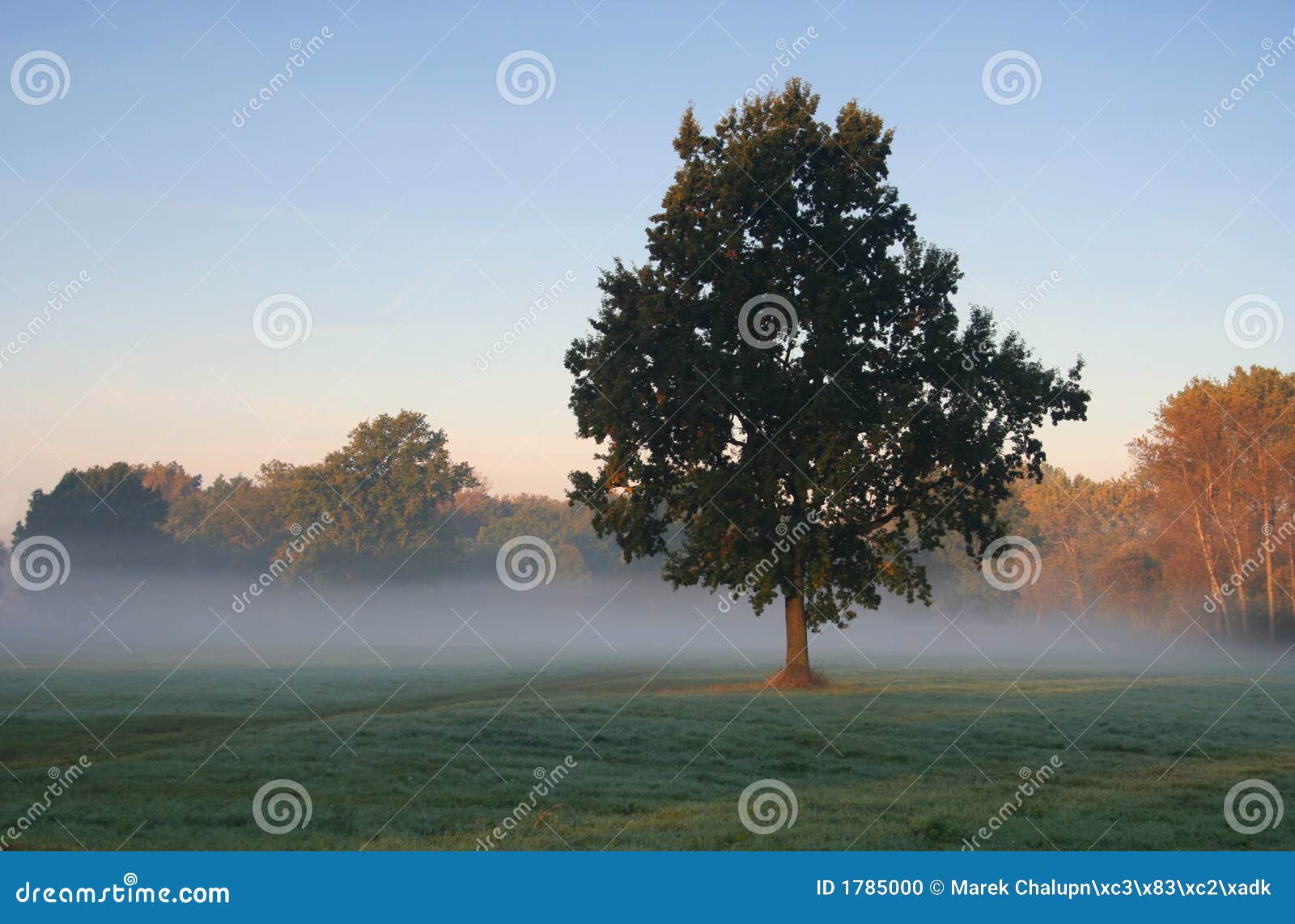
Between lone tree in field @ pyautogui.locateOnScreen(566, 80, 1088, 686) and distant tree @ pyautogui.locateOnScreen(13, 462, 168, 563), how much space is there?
92.5m

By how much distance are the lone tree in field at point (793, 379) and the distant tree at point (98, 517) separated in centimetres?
9246

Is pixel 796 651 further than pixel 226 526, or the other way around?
pixel 226 526

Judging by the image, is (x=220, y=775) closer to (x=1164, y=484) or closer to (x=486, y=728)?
(x=486, y=728)

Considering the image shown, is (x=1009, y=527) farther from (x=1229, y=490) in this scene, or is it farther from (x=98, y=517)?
(x=98, y=517)

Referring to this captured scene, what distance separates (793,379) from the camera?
37.3 metres

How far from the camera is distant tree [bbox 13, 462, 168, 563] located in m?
112

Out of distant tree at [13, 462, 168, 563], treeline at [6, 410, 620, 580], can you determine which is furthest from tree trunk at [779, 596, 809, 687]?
distant tree at [13, 462, 168, 563]

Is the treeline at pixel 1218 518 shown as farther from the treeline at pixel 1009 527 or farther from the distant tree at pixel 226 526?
the distant tree at pixel 226 526

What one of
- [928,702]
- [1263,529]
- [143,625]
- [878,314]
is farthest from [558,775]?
[143,625]

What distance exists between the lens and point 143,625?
363ft

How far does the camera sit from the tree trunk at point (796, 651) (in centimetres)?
3909

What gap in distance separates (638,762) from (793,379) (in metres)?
18.4

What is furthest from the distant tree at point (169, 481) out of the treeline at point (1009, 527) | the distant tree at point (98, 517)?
the distant tree at point (98, 517)

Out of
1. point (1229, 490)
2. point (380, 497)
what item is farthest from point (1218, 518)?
point (380, 497)
